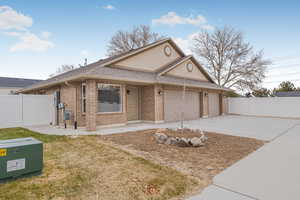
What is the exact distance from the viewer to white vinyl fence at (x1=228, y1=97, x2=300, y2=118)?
15.2 metres

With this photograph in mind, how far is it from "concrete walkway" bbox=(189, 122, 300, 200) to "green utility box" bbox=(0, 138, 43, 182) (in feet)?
9.52

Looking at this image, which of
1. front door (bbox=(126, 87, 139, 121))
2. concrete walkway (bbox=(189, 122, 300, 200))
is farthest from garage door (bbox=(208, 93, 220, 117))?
concrete walkway (bbox=(189, 122, 300, 200))

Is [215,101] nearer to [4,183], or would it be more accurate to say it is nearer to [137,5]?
[137,5]

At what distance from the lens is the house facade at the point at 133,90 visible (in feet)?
27.1

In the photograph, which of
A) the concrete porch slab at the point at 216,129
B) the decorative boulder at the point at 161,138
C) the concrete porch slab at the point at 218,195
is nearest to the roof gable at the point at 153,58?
the concrete porch slab at the point at 216,129

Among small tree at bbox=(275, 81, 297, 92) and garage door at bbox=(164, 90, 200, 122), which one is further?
small tree at bbox=(275, 81, 297, 92)

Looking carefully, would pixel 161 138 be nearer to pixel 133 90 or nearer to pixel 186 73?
pixel 133 90

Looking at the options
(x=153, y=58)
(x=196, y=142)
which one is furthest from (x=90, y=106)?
(x=153, y=58)

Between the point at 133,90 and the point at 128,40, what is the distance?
16.5 meters

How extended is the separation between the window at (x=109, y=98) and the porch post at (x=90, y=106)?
588 millimetres

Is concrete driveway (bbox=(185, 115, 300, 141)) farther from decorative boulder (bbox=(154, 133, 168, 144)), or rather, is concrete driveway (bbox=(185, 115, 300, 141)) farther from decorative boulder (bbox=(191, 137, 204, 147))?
decorative boulder (bbox=(154, 133, 168, 144))

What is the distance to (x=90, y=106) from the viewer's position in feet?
25.3

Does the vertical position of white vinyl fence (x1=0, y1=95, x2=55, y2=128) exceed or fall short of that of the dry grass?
it exceeds it

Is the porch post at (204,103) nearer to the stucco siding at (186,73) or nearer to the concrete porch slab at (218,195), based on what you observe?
the stucco siding at (186,73)
